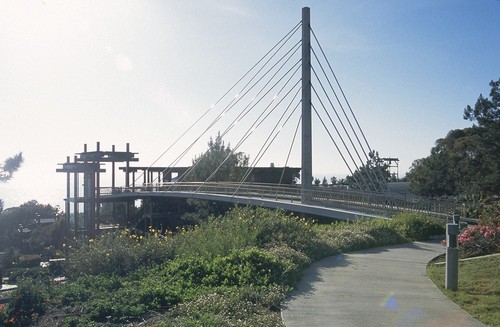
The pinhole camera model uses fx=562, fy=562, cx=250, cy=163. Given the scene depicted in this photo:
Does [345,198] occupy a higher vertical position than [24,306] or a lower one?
higher

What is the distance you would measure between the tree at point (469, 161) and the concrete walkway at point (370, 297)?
2679 centimetres

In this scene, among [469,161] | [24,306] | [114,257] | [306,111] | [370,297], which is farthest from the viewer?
[469,161]

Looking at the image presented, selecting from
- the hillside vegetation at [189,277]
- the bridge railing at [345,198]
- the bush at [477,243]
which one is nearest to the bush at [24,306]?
the hillside vegetation at [189,277]

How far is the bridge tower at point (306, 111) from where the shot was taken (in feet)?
88.4

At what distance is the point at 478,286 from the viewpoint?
9.29m

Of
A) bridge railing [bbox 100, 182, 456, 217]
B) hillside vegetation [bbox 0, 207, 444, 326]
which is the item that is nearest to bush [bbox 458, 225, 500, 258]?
hillside vegetation [bbox 0, 207, 444, 326]

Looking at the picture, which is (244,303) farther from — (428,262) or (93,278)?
(428,262)

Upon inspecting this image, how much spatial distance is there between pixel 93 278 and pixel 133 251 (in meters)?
1.86

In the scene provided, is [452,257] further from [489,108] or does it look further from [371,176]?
[489,108]

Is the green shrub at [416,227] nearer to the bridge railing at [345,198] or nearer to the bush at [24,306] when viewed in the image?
the bridge railing at [345,198]

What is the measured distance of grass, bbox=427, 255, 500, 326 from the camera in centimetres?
784

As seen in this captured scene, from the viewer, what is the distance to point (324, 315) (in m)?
7.70

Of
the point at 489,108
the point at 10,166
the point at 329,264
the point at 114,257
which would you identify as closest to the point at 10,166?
the point at 10,166

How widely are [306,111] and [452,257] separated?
1870 cm
